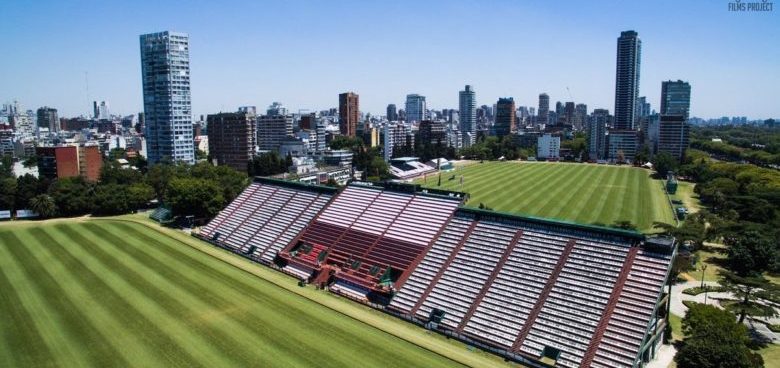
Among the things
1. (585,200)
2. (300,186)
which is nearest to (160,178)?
(300,186)

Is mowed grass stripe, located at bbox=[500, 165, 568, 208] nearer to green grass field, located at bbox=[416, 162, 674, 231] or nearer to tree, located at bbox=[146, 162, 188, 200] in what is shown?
green grass field, located at bbox=[416, 162, 674, 231]

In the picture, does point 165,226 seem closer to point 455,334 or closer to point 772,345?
point 455,334

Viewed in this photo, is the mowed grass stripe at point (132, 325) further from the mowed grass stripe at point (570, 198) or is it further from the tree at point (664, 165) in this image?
the tree at point (664, 165)

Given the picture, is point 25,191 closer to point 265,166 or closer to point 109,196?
point 109,196

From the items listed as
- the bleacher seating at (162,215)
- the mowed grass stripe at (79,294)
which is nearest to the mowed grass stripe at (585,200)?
the bleacher seating at (162,215)

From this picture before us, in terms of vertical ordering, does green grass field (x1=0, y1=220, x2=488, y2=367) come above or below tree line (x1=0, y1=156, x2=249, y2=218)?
below

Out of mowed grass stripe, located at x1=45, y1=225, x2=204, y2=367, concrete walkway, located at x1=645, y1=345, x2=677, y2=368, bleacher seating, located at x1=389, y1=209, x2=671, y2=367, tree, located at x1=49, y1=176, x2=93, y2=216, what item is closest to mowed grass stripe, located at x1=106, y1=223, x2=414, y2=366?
mowed grass stripe, located at x1=45, y1=225, x2=204, y2=367

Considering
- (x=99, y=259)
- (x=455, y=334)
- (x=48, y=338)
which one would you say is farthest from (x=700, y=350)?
(x=99, y=259)
